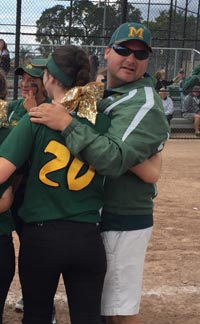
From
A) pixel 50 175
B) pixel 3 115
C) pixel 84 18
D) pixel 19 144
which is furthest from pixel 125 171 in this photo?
pixel 84 18

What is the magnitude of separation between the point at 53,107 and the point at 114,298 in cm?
97

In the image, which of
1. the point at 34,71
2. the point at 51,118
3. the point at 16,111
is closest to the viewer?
the point at 51,118

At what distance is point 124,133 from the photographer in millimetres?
2078

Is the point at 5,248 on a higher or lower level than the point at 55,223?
lower

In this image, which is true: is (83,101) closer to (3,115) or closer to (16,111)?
(3,115)

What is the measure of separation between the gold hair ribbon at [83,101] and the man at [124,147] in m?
0.05

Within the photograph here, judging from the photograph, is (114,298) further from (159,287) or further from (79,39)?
(79,39)

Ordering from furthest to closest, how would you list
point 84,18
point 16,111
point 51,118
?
point 84,18 < point 16,111 < point 51,118

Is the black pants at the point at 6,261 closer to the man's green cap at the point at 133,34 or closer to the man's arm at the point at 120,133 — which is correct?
the man's arm at the point at 120,133

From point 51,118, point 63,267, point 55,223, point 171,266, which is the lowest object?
point 171,266

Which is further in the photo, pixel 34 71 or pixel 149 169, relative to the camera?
pixel 34 71

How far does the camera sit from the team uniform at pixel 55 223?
6.72ft

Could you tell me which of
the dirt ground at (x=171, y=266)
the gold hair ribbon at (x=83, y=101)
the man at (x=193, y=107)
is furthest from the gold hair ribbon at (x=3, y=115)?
the man at (x=193, y=107)

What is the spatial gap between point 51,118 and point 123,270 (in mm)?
827
